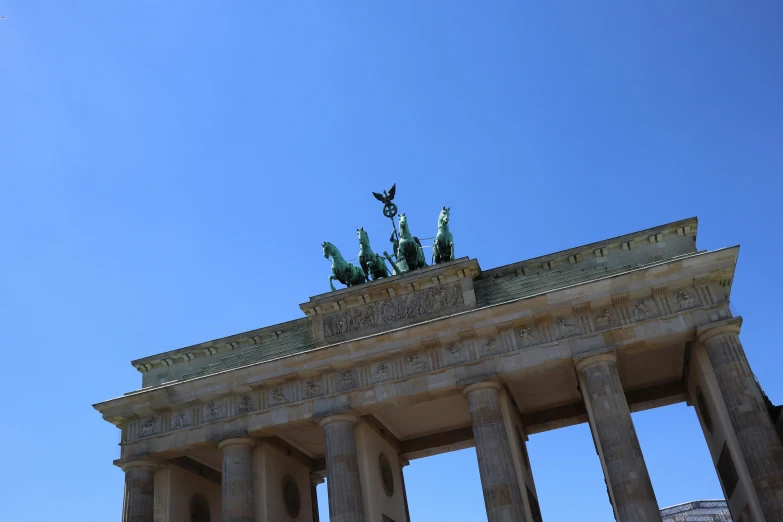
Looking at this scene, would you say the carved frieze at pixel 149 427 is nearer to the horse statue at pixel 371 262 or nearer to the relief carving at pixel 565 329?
the horse statue at pixel 371 262

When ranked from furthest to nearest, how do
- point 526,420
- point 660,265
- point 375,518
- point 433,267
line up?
point 526,420
point 433,267
point 375,518
point 660,265

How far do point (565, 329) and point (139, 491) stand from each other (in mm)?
18029

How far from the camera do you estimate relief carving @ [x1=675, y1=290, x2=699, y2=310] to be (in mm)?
26109

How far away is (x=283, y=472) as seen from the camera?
31.6 m

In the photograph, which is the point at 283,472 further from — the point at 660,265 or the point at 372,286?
the point at 660,265

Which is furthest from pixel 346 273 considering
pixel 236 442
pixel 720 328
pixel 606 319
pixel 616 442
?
pixel 720 328

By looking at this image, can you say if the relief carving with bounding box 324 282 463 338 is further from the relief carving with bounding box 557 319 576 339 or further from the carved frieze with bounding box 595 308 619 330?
the carved frieze with bounding box 595 308 619 330

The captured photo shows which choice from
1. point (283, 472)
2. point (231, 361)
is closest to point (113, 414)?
point (231, 361)

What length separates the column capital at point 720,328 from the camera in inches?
986

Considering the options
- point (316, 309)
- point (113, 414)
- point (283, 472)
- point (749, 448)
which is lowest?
point (749, 448)

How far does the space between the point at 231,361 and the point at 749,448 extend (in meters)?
20.0

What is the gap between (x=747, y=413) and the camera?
23.8 m

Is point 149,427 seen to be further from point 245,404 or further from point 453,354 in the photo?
point 453,354

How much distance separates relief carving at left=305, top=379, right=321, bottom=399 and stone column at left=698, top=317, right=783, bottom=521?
46.8 feet
